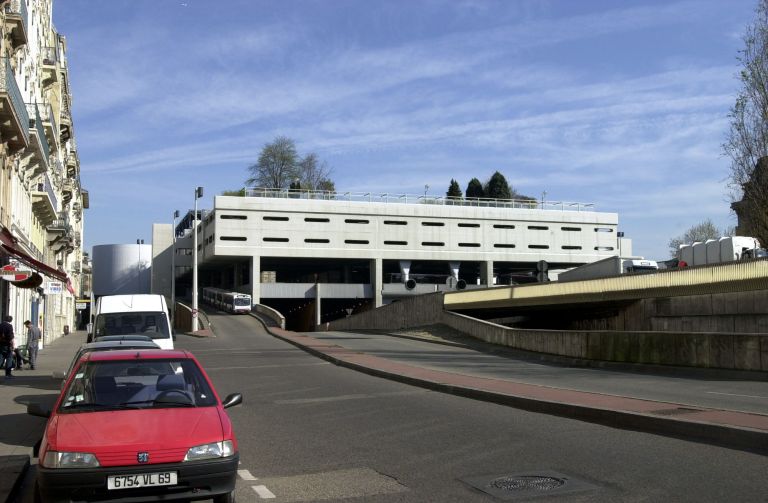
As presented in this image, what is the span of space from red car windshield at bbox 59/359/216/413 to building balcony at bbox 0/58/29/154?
59.0 ft

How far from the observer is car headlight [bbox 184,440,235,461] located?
6.30 m

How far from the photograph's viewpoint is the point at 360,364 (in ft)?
78.2

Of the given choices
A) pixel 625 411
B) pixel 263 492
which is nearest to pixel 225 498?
pixel 263 492

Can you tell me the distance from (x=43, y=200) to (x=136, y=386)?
3175cm

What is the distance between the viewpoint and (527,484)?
748 cm

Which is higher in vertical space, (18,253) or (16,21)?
(16,21)

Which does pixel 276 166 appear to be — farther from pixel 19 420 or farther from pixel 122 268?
pixel 19 420

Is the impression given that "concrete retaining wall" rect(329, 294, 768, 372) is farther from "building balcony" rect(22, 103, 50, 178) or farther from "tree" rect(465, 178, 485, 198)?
"tree" rect(465, 178, 485, 198)

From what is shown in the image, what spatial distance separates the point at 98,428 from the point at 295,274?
101 metres

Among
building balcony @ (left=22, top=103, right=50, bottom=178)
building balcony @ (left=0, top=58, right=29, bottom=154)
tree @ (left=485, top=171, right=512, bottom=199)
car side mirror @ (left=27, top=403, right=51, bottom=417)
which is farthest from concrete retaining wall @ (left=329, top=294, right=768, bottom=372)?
tree @ (left=485, top=171, right=512, bottom=199)

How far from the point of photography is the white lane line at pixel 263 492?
24.0ft

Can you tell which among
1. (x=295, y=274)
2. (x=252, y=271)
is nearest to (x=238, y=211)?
(x=252, y=271)

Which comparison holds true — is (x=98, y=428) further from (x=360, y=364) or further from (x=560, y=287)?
(x=560, y=287)

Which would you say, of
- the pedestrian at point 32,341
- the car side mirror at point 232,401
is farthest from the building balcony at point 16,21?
the car side mirror at point 232,401
